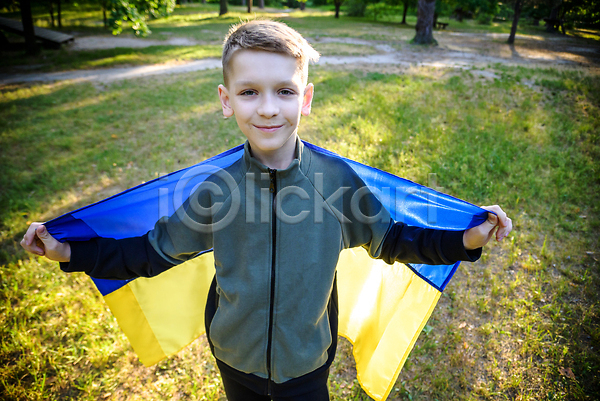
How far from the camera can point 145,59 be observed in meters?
14.2

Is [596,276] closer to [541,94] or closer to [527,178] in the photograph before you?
[527,178]

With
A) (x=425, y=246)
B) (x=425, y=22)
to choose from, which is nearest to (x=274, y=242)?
(x=425, y=246)

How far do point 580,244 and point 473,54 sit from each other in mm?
13561

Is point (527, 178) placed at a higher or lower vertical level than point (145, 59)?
lower

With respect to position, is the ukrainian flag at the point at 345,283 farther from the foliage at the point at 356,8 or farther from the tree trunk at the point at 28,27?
the foliage at the point at 356,8

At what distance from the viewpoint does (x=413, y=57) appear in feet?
46.5

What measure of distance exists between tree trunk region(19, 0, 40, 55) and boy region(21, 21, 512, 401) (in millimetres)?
17134

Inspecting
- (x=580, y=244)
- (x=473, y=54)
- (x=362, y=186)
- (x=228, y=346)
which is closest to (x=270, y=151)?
(x=362, y=186)

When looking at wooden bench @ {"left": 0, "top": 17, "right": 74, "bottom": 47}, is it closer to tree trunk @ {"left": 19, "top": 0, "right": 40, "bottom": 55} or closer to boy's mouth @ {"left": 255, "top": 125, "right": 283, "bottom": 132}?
tree trunk @ {"left": 19, "top": 0, "right": 40, "bottom": 55}

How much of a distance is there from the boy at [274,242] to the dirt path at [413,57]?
39.0 ft

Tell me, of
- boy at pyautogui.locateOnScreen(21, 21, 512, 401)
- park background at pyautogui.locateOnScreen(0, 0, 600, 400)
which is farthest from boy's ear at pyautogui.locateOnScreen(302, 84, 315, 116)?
park background at pyautogui.locateOnScreen(0, 0, 600, 400)

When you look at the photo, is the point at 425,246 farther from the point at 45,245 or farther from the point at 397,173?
the point at 397,173

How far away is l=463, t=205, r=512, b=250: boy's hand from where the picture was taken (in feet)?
5.14

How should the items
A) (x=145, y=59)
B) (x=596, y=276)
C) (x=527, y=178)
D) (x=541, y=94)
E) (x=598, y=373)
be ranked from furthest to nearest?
(x=145, y=59) → (x=541, y=94) → (x=527, y=178) → (x=596, y=276) → (x=598, y=373)
